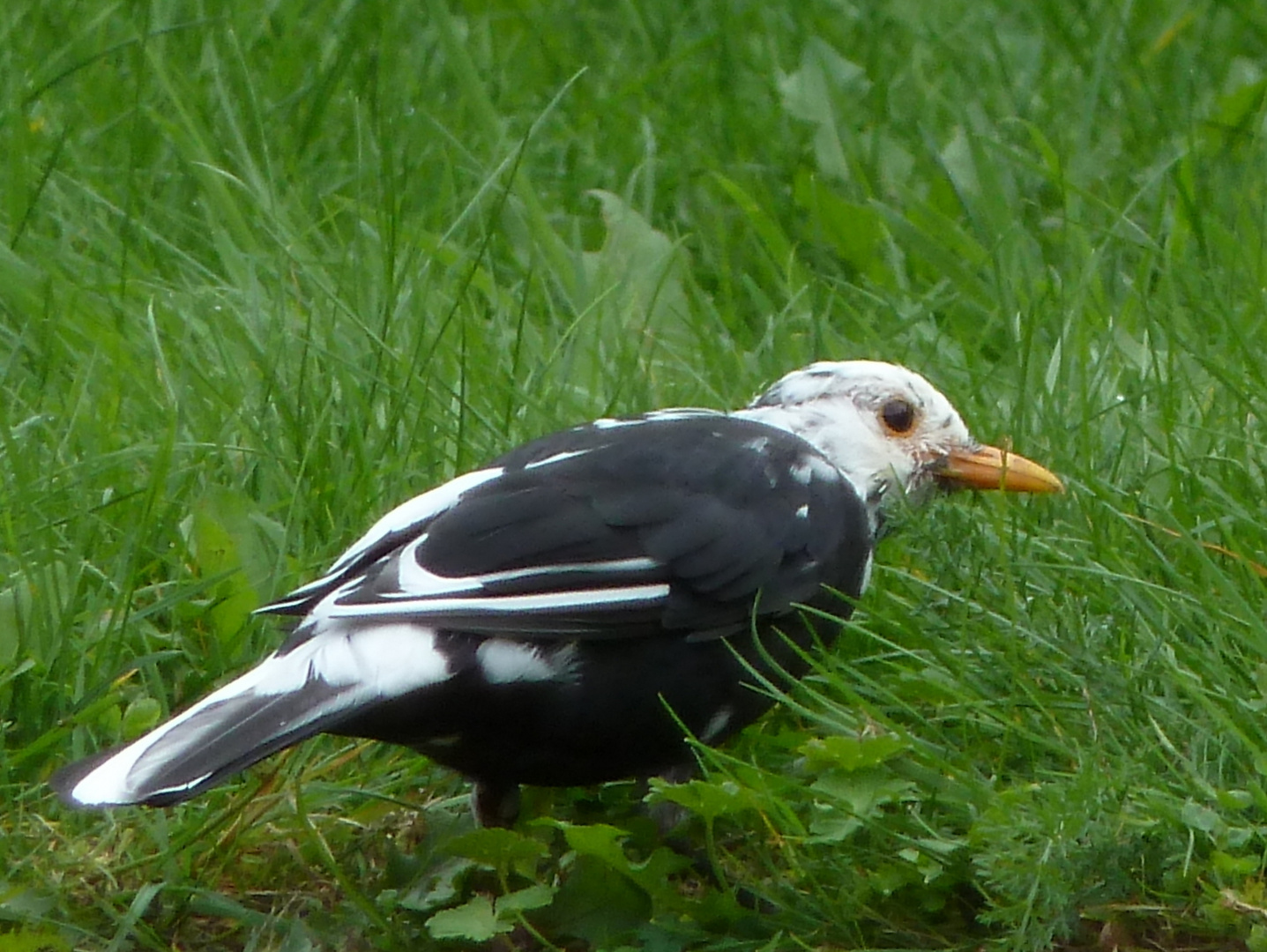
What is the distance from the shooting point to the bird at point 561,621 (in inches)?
110

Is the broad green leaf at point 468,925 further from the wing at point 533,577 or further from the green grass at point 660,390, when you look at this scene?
the wing at point 533,577

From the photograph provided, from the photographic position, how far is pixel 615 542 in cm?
296

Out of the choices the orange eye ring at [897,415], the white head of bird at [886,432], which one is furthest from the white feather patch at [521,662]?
the orange eye ring at [897,415]

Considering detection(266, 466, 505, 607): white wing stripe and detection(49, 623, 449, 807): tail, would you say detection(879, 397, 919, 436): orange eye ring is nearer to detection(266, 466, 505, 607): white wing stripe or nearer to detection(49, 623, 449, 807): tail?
detection(266, 466, 505, 607): white wing stripe

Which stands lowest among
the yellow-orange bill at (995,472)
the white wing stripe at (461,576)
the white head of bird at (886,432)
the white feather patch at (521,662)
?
the yellow-orange bill at (995,472)

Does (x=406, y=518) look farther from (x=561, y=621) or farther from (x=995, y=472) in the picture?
(x=995, y=472)

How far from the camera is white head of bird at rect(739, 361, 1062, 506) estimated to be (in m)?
3.56

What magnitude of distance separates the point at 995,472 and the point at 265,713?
→ 1.40 metres

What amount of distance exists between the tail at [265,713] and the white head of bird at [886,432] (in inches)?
38.0

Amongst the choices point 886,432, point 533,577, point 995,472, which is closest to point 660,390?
point 886,432

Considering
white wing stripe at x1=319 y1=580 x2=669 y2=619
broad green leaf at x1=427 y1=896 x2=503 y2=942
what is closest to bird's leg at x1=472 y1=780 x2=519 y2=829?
broad green leaf at x1=427 y1=896 x2=503 y2=942

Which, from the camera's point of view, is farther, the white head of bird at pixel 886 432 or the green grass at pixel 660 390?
the white head of bird at pixel 886 432

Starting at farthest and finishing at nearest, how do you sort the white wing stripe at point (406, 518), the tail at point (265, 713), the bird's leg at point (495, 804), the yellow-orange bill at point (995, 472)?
the yellow-orange bill at point (995, 472) → the bird's leg at point (495, 804) → the white wing stripe at point (406, 518) → the tail at point (265, 713)

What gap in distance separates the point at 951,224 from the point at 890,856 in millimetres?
2425
